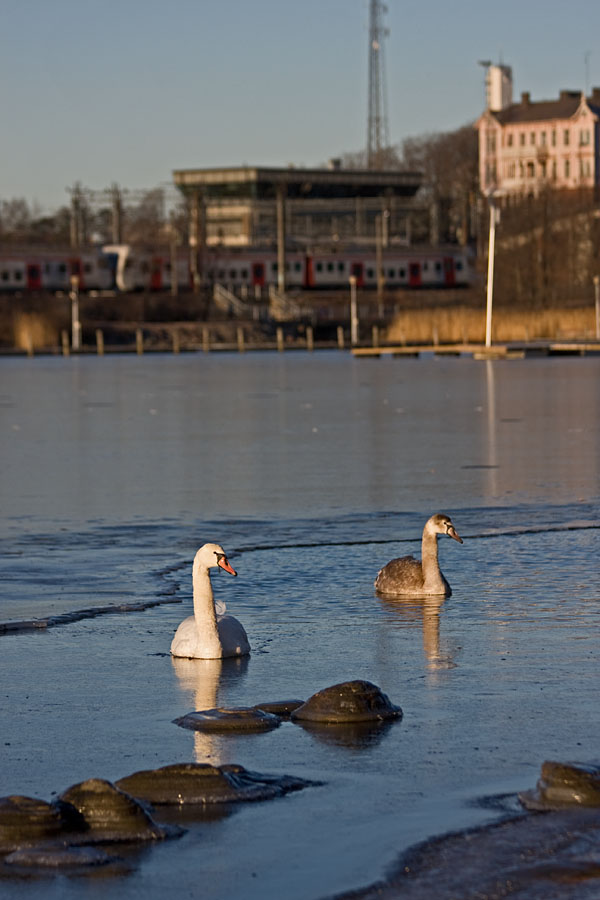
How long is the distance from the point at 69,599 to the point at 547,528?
4.92m

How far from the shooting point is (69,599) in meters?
11.4

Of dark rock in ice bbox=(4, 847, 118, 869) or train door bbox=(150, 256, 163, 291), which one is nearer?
dark rock in ice bbox=(4, 847, 118, 869)

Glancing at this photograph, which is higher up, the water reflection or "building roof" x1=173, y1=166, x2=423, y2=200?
"building roof" x1=173, y1=166, x2=423, y2=200

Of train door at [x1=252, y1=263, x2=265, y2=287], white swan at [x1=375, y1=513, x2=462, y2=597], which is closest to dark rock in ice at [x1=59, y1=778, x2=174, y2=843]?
white swan at [x1=375, y1=513, x2=462, y2=597]

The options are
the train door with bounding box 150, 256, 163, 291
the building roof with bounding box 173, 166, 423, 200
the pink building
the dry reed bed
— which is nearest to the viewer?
the dry reed bed

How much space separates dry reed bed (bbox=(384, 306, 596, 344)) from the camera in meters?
81.1

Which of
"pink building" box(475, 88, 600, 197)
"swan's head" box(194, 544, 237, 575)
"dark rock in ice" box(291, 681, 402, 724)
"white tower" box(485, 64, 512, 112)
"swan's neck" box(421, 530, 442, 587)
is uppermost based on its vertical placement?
"white tower" box(485, 64, 512, 112)

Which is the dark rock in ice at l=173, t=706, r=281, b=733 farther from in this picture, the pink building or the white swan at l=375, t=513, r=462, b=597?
the pink building

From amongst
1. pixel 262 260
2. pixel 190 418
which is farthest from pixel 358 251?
pixel 190 418

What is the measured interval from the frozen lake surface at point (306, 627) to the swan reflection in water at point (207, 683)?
0.9 inches

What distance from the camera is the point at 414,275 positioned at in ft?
357

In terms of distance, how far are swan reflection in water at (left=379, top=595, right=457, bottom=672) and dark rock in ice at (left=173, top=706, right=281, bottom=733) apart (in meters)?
1.35

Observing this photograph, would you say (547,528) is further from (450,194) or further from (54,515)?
(450,194)

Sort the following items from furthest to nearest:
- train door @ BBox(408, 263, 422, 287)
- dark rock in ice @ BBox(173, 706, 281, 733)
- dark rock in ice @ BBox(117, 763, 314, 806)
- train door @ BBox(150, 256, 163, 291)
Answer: train door @ BBox(408, 263, 422, 287) < train door @ BBox(150, 256, 163, 291) < dark rock in ice @ BBox(173, 706, 281, 733) < dark rock in ice @ BBox(117, 763, 314, 806)
